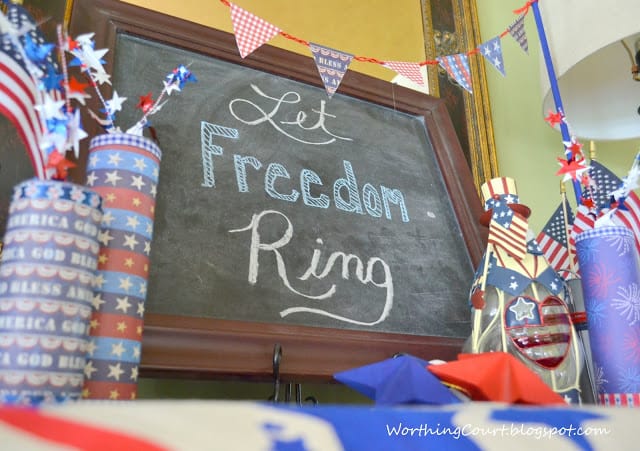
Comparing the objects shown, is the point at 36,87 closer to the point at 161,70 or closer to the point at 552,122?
the point at 161,70

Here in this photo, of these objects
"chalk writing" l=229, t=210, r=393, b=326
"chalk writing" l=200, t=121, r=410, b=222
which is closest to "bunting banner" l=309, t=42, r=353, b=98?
"chalk writing" l=200, t=121, r=410, b=222

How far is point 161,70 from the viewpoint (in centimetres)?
81

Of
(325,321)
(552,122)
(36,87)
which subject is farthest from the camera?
(552,122)

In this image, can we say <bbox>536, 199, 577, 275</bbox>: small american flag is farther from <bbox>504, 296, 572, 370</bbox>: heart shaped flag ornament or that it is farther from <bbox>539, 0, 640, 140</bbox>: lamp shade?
<bbox>539, 0, 640, 140</bbox>: lamp shade

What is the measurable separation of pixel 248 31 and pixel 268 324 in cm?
44

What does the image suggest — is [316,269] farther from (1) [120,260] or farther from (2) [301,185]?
(1) [120,260]

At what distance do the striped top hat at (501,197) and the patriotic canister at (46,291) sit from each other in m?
0.54

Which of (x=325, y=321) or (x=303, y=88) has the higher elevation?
(x=303, y=88)

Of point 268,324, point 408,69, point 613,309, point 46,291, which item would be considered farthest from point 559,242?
point 46,291

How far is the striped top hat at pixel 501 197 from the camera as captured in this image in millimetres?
810

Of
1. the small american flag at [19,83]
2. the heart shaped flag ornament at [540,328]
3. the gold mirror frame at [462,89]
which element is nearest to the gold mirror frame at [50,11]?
the small american flag at [19,83]

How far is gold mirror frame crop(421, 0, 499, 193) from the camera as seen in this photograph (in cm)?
133

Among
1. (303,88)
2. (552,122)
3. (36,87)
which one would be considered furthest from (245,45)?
(552,122)

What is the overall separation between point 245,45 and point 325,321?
41 centimetres
